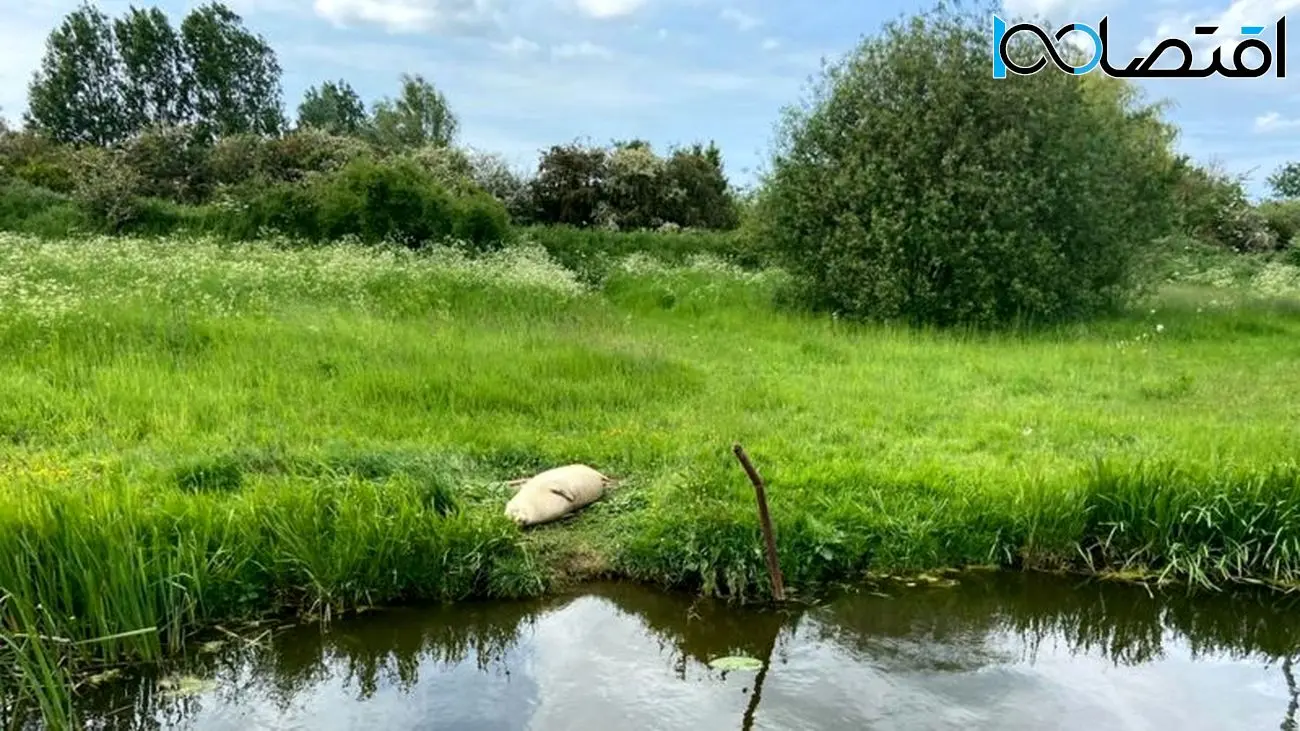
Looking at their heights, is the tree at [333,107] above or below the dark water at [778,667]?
above

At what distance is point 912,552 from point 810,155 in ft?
33.0

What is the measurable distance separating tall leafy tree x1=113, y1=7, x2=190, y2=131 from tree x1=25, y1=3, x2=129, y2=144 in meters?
0.53

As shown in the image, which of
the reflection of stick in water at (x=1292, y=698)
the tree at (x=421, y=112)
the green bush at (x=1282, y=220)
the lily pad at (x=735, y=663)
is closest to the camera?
the reflection of stick in water at (x=1292, y=698)

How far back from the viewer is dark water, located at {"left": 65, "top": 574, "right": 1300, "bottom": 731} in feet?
14.3

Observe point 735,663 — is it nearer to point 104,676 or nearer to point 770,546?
point 770,546

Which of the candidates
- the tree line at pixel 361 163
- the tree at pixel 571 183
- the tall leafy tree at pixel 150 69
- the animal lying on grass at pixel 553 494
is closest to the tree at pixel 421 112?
the tree line at pixel 361 163

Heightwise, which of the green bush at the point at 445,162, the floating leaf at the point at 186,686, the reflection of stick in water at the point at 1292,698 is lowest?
the floating leaf at the point at 186,686

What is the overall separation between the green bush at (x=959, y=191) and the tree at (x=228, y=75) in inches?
1699

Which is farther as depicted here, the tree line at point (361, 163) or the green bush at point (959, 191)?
the tree line at point (361, 163)

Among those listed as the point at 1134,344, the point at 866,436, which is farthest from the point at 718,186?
the point at 866,436

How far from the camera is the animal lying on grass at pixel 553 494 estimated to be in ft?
19.7

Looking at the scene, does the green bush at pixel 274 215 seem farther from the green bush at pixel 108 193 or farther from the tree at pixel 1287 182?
the tree at pixel 1287 182

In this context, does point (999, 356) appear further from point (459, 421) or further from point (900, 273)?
point (459, 421)

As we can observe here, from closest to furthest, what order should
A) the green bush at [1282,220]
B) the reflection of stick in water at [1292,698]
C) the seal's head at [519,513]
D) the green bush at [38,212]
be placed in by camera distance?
1. the reflection of stick in water at [1292,698]
2. the seal's head at [519,513]
3. the green bush at [38,212]
4. the green bush at [1282,220]
